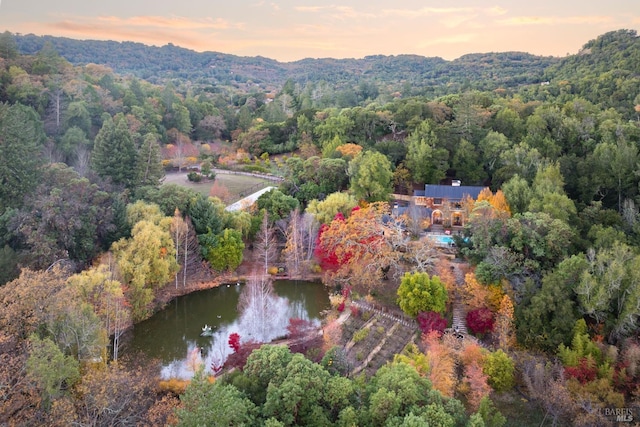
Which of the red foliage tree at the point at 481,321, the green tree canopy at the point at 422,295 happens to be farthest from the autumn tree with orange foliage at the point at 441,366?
the red foliage tree at the point at 481,321

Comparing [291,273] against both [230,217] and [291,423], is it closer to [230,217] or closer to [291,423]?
[230,217]

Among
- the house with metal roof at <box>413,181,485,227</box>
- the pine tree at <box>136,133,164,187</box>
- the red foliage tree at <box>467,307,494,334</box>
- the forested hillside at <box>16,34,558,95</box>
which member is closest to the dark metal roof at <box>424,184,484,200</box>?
the house with metal roof at <box>413,181,485,227</box>

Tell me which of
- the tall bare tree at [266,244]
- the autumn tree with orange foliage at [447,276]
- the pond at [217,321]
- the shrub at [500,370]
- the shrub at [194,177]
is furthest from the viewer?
the shrub at [194,177]

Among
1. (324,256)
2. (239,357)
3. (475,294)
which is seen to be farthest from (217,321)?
(475,294)

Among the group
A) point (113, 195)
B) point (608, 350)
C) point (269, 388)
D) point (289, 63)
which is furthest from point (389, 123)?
point (289, 63)

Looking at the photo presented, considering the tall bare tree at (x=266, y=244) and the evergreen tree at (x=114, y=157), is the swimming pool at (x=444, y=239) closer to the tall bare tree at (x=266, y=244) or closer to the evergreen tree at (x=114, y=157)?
the tall bare tree at (x=266, y=244)

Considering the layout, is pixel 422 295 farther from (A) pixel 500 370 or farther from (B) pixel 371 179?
(B) pixel 371 179
